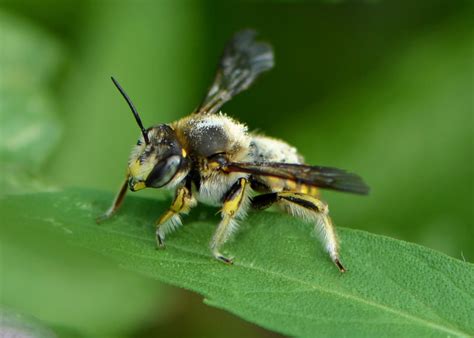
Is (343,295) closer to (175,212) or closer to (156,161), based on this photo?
(175,212)

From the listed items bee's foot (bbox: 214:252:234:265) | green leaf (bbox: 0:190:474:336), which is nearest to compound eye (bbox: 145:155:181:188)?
green leaf (bbox: 0:190:474:336)

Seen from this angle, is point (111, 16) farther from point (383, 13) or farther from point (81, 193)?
point (81, 193)

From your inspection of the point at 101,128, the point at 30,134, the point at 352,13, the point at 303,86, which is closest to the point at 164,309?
Answer: the point at 30,134

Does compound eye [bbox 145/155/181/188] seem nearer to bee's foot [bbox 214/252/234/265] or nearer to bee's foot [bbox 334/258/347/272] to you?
bee's foot [bbox 214/252/234/265]

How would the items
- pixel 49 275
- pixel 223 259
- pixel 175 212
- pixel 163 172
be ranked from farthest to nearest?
pixel 49 275 < pixel 175 212 < pixel 163 172 < pixel 223 259

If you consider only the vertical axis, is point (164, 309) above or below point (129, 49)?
below

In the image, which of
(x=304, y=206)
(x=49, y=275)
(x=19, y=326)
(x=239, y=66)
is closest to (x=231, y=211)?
(x=304, y=206)

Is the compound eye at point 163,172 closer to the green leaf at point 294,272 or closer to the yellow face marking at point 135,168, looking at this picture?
the yellow face marking at point 135,168

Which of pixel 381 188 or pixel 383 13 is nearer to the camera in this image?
pixel 381 188
